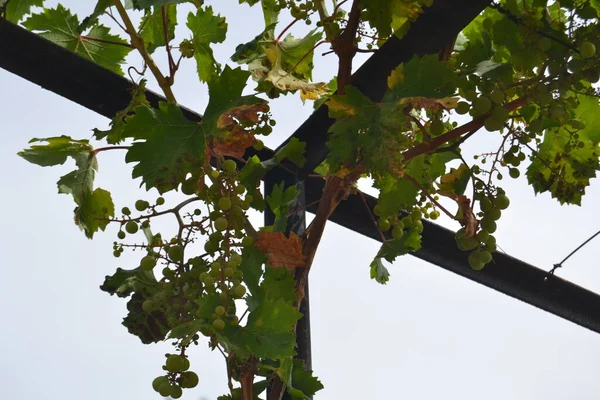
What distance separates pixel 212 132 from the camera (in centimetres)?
99

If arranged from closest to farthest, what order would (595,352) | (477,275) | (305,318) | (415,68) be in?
(415,68) → (305,318) → (477,275) → (595,352)

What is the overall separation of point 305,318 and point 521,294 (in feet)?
1.93

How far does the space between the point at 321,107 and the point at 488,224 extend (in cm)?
34

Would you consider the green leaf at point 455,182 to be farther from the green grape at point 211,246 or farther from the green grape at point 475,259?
the green grape at point 211,246

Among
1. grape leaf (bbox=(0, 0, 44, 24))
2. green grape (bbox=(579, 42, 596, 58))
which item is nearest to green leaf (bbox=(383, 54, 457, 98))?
green grape (bbox=(579, 42, 596, 58))

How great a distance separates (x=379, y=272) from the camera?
1.30m

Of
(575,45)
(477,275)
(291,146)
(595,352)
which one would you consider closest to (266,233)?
(291,146)

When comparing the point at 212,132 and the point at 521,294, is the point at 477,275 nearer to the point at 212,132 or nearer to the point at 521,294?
the point at 521,294

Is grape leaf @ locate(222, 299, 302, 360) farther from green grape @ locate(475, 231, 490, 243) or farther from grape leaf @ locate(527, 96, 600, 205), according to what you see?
grape leaf @ locate(527, 96, 600, 205)

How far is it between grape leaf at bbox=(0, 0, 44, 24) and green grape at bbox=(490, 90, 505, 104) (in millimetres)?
792

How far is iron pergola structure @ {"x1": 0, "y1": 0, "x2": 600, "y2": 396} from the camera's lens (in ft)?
3.52

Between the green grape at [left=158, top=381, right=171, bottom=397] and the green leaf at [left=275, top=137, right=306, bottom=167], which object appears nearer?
the green grape at [left=158, top=381, right=171, bottom=397]

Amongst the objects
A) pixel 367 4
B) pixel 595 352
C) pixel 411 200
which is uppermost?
pixel 595 352

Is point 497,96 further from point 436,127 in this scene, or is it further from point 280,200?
point 280,200
